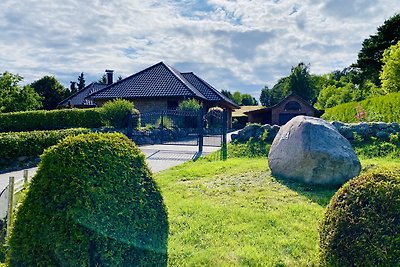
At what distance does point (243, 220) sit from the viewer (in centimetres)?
500

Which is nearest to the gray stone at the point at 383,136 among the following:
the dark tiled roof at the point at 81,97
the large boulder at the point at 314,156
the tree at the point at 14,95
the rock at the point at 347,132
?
the rock at the point at 347,132

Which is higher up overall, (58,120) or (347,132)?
(58,120)

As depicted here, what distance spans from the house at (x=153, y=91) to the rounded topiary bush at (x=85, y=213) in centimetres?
2188

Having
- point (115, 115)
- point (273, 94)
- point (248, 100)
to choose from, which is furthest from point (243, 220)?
point (248, 100)

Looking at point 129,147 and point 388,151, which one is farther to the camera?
point 388,151

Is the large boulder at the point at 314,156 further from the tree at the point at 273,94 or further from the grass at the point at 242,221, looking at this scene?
the tree at the point at 273,94

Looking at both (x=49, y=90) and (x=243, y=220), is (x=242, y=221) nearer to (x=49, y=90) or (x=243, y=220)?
(x=243, y=220)

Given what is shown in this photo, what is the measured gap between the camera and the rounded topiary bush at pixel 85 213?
89.5 inches

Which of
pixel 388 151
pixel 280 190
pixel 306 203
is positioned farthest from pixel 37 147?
pixel 388 151

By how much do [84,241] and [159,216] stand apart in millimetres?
645

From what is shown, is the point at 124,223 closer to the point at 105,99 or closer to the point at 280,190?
the point at 280,190

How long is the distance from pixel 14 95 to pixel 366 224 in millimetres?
27182

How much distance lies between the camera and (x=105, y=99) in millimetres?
25812

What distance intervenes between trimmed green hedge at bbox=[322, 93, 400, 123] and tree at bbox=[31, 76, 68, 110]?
114 feet
